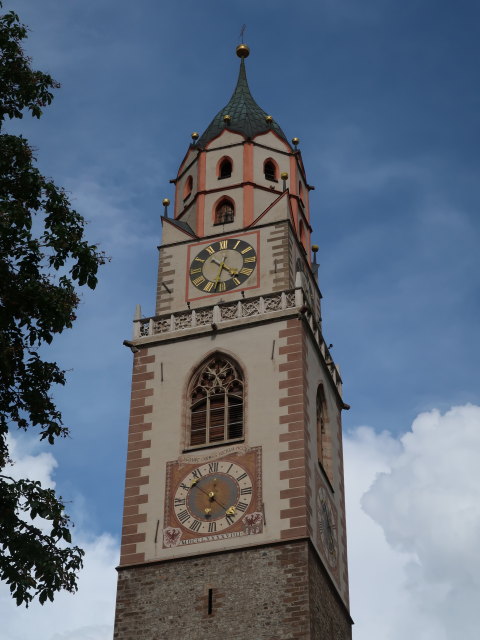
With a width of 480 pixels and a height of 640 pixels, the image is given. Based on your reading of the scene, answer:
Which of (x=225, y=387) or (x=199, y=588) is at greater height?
(x=225, y=387)

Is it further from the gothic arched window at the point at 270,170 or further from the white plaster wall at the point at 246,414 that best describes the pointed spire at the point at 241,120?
the white plaster wall at the point at 246,414

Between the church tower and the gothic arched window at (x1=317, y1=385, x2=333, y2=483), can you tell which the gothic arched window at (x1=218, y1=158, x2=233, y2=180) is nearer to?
the church tower

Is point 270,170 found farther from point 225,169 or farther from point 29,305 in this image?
point 29,305

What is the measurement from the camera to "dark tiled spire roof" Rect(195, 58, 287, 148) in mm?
40406

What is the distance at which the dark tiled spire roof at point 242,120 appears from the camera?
133ft

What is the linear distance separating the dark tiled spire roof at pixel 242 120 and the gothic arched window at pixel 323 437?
10039mm

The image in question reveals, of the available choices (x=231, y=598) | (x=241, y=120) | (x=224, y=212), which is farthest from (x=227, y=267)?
(x=231, y=598)

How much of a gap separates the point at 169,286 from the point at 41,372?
18359 mm

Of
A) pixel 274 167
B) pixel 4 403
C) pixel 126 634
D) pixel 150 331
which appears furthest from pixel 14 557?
pixel 274 167

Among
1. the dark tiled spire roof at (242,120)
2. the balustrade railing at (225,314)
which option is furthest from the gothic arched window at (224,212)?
the balustrade railing at (225,314)

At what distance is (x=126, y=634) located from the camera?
28344mm

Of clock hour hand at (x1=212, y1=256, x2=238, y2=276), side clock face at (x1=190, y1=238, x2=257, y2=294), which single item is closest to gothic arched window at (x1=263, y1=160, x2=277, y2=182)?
side clock face at (x1=190, y1=238, x2=257, y2=294)

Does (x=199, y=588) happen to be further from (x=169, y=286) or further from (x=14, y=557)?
(x=14, y=557)

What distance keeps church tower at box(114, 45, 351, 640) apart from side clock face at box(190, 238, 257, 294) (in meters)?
0.04
